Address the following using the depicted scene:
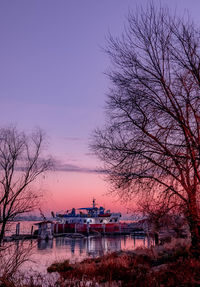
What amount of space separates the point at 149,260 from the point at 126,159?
9543 mm

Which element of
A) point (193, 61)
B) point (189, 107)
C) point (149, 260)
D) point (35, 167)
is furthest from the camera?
point (35, 167)

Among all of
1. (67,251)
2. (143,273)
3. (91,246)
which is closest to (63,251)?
(67,251)

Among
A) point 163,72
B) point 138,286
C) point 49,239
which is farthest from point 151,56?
point 49,239

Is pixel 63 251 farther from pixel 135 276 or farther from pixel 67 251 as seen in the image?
pixel 135 276

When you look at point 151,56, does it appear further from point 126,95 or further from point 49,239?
point 49,239

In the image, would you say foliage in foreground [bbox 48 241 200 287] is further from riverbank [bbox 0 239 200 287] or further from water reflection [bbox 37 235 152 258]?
water reflection [bbox 37 235 152 258]

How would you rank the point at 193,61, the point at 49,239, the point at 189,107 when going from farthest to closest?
the point at 49,239
the point at 189,107
the point at 193,61

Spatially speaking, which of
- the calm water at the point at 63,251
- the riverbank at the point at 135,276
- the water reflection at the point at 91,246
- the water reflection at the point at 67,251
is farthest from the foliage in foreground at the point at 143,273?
the water reflection at the point at 91,246

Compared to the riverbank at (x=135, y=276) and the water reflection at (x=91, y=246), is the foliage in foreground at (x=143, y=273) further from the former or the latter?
the water reflection at (x=91, y=246)

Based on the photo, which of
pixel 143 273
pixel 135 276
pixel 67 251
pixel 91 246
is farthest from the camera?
pixel 91 246

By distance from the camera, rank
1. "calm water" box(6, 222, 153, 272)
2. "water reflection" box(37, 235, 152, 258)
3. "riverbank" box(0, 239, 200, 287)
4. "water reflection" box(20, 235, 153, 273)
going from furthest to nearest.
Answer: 1. "water reflection" box(37, 235, 152, 258)
2. "water reflection" box(20, 235, 153, 273)
3. "calm water" box(6, 222, 153, 272)
4. "riverbank" box(0, 239, 200, 287)

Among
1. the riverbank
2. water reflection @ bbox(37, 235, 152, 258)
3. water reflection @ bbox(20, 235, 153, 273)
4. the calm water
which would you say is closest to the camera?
the riverbank

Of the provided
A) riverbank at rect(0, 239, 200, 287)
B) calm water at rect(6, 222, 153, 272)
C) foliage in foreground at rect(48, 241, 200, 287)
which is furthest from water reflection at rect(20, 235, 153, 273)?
foliage in foreground at rect(48, 241, 200, 287)

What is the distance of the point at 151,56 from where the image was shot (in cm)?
1270
